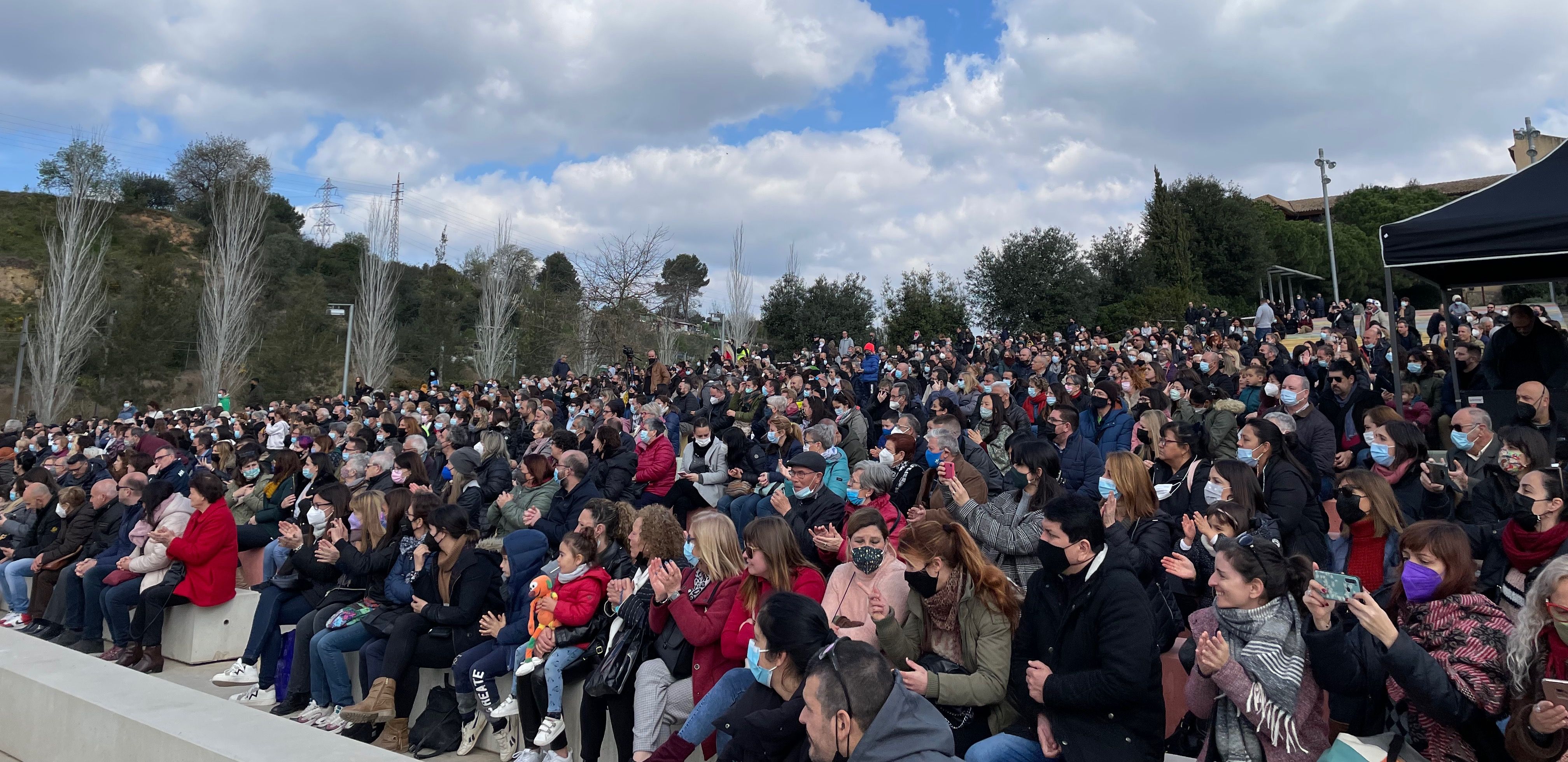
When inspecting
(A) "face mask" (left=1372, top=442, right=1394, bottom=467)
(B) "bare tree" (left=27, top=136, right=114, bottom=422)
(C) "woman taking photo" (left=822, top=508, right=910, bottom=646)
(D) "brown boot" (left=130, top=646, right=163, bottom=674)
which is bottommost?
(D) "brown boot" (left=130, top=646, right=163, bottom=674)

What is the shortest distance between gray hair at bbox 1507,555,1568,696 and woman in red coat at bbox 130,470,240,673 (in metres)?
8.53

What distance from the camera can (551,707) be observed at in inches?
213

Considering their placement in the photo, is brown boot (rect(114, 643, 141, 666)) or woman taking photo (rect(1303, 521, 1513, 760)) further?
brown boot (rect(114, 643, 141, 666))

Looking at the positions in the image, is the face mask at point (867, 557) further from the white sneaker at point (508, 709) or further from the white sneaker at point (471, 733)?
the white sneaker at point (471, 733)

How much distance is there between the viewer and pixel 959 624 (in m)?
4.38

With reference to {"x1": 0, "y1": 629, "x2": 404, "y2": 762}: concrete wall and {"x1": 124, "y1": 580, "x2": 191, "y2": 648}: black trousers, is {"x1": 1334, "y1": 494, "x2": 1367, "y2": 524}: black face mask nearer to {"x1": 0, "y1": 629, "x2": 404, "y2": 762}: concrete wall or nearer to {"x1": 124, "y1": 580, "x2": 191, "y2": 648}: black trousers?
{"x1": 0, "y1": 629, "x2": 404, "y2": 762}: concrete wall

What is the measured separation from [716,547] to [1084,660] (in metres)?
2.12

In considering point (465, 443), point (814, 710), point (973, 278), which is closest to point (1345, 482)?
point (814, 710)

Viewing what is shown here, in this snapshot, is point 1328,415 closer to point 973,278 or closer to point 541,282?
point 973,278

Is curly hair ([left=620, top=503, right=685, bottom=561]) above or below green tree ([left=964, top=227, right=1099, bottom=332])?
below

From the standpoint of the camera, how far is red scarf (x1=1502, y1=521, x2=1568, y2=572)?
399 cm

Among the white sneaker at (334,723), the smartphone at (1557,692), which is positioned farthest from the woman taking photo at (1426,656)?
the white sneaker at (334,723)

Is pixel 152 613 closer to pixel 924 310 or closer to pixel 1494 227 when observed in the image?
pixel 1494 227

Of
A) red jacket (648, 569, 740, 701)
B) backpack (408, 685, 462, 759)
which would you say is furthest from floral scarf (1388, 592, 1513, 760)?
backpack (408, 685, 462, 759)
